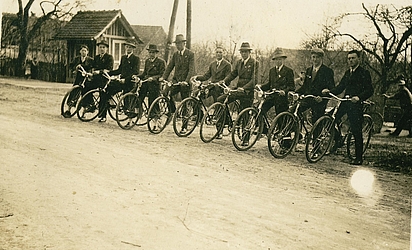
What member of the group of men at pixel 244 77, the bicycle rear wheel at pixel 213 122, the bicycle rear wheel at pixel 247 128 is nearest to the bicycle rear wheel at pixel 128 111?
the group of men at pixel 244 77

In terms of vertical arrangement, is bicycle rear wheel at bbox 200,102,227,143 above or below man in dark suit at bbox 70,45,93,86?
below

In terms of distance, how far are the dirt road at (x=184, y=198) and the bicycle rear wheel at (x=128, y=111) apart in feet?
1.60

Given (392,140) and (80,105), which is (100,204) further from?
(392,140)

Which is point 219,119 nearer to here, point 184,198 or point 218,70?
point 218,70

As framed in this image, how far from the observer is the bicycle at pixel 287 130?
285 cm

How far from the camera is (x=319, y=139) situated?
2.72 meters

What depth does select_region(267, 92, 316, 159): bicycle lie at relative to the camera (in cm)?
285

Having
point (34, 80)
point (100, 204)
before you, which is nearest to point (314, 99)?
point (100, 204)

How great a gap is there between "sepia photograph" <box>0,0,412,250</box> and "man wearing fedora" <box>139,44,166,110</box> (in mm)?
12

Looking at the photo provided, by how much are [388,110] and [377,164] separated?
306mm

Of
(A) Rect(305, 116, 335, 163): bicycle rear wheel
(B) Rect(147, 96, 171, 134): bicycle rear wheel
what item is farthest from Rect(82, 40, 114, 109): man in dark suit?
(A) Rect(305, 116, 335, 163): bicycle rear wheel

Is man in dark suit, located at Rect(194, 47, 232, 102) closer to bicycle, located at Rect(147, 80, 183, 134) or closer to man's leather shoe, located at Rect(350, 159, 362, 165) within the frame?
bicycle, located at Rect(147, 80, 183, 134)

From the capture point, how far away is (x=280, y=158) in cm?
280

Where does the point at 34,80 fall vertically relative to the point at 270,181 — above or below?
above
